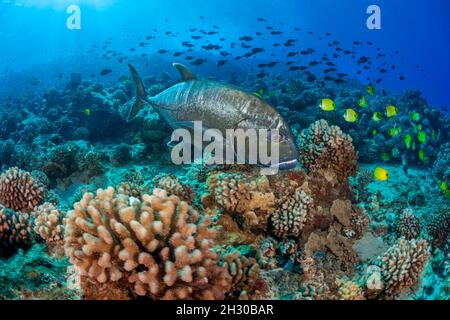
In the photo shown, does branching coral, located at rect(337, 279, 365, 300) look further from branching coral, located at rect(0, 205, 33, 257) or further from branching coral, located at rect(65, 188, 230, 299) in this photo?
branching coral, located at rect(0, 205, 33, 257)

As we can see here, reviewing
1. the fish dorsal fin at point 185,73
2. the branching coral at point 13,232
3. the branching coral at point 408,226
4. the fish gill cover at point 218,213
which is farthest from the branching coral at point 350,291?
the branching coral at point 13,232

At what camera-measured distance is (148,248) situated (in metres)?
2.61

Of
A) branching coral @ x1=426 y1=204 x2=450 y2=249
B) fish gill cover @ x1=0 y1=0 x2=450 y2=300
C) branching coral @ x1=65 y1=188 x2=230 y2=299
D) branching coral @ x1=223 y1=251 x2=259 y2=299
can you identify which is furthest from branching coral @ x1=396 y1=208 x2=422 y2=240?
branching coral @ x1=65 y1=188 x2=230 y2=299

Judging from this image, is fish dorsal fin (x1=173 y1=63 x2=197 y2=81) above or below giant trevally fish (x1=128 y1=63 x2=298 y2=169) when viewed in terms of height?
above

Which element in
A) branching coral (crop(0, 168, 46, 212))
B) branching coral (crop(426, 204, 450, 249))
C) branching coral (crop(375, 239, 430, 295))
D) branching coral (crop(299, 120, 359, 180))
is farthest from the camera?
branching coral (crop(426, 204, 450, 249))

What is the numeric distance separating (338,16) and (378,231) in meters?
120

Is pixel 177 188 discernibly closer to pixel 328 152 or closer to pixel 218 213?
pixel 218 213

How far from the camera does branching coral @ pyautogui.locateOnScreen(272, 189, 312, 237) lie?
4.32 metres

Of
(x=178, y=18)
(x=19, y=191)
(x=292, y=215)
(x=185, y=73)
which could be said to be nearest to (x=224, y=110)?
(x=185, y=73)

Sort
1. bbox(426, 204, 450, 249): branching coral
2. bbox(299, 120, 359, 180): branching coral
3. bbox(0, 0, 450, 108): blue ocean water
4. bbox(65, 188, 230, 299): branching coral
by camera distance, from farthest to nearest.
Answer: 1. bbox(0, 0, 450, 108): blue ocean water
2. bbox(426, 204, 450, 249): branching coral
3. bbox(299, 120, 359, 180): branching coral
4. bbox(65, 188, 230, 299): branching coral

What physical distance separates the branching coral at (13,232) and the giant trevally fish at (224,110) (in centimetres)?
230

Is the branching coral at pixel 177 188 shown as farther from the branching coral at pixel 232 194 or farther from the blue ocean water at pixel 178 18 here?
the blue ocean water at pixel 178 18

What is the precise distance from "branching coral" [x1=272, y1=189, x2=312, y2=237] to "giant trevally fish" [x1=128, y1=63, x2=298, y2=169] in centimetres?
93
